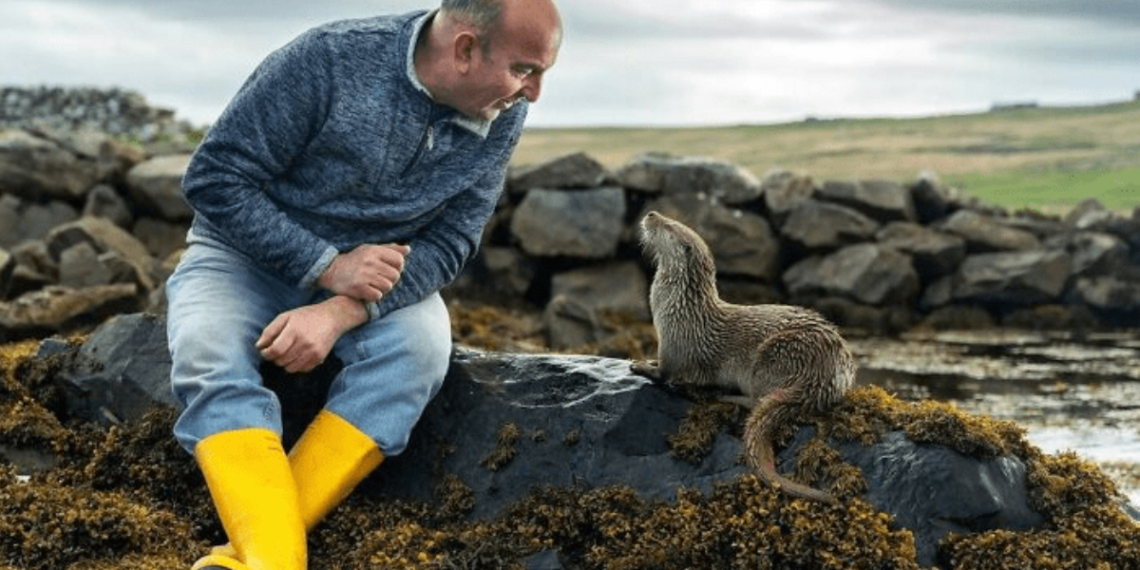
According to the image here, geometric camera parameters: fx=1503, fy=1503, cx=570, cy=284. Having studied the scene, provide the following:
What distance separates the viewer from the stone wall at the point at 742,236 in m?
18.7

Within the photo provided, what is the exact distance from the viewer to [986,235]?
19875 millimetres

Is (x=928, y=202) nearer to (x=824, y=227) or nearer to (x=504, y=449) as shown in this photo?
(x=824, y=227)

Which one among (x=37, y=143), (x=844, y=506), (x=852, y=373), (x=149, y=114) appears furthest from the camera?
(x=149, y=114)

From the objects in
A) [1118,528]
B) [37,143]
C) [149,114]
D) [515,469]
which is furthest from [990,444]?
[149,114]

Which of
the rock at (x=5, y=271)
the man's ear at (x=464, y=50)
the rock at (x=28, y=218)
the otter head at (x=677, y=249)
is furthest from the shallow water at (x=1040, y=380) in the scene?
the rock at (x=28, y=218)

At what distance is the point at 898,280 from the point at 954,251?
42.7 inches

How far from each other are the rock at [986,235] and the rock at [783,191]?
1.92 metres

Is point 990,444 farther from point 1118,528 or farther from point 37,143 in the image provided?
point 37,143

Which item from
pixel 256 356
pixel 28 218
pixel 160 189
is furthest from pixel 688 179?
pixel 256 356

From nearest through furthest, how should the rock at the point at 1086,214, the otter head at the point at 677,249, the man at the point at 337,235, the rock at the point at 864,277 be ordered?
the man at the point at 337,235 < the otter head at the point at 677,249 < the rock at the point at 864,277 < the rock at the point at 1086,214

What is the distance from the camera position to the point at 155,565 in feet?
18.0

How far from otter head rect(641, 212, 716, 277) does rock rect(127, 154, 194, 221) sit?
45.0ft

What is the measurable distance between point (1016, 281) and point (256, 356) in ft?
48.6

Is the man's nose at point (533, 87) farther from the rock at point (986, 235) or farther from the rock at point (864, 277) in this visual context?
the rock at point (986, 235)
